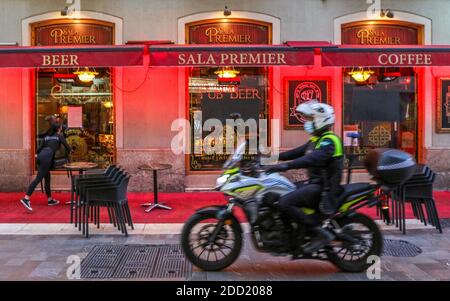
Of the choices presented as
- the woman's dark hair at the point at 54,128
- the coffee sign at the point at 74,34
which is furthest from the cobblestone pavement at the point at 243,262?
the coffee sign at the point at 74,34

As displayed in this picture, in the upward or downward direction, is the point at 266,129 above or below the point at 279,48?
below

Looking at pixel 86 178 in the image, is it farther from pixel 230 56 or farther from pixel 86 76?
pixel 86 76

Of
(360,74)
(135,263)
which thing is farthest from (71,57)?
(360,74)

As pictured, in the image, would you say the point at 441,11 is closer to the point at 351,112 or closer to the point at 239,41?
the point at 351,112

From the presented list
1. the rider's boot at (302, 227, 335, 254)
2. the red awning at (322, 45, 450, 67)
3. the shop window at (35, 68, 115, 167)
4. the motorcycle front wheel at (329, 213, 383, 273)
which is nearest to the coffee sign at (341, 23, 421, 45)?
the red awning at (322, 45, 450, 67)

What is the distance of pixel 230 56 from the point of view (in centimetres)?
A: 953

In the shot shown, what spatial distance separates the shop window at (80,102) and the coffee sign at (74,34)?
65 centimetres

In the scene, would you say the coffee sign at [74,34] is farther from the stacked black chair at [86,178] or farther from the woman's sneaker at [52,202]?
the stacked black chair at [86,178]

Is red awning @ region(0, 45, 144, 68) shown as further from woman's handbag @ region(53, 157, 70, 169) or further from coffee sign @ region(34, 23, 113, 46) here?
coffee sign @ region(34, 23, 113, 46)

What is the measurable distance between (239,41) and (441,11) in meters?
4.62

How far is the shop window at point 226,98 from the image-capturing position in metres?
11.5
